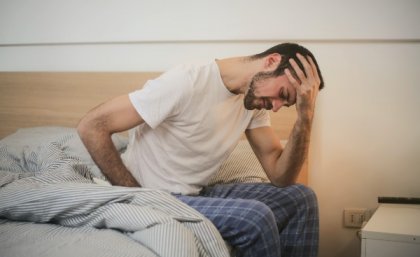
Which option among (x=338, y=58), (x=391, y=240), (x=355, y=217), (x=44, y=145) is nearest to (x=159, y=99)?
(x=44, y=145)

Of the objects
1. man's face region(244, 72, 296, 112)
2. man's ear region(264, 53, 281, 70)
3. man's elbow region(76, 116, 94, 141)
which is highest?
man's ear region(264, 53, 281, 70)

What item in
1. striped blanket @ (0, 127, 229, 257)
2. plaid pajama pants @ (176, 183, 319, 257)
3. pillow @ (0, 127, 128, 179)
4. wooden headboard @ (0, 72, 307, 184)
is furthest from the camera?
wooden headboard @ (0, 72, 307, 184)

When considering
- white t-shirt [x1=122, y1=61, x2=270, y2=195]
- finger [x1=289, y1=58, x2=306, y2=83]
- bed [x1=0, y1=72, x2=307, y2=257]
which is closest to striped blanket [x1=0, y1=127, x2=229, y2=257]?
bed [x1=0, y1=72, x2=307, y2=257]

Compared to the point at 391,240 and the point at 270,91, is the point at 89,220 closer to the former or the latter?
the point at 270,91

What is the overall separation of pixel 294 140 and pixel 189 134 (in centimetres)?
34

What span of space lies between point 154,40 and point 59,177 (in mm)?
1022

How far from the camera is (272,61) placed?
1.44 metres

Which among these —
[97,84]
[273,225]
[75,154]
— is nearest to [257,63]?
[273,225]

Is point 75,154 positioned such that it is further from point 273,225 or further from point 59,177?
point 273,225

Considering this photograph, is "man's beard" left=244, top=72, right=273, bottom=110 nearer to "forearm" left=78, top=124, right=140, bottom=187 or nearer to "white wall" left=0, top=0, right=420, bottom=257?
"forearm" left=78, top=124, right=140, bottom=187

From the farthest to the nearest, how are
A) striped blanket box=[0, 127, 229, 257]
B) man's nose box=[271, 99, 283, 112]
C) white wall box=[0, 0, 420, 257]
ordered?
white wall box=[0, 0, 420, 257] < man's nose box=[271, 99, 283, 112] < striped blanket box=[0, 127, 229, 257]

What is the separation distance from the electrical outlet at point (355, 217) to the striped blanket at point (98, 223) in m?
1.09

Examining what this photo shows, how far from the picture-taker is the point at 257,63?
4.78 feet

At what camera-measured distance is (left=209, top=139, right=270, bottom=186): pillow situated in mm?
1708
